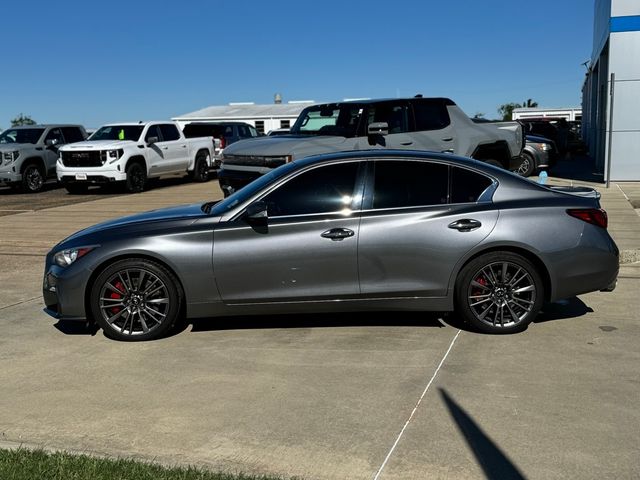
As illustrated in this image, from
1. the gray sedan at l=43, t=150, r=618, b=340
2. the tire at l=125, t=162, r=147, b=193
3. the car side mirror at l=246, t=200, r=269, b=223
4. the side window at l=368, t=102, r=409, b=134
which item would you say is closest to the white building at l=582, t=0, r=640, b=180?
the side window at l=368, t=102, r=409, b=134

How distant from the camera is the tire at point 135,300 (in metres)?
5.66

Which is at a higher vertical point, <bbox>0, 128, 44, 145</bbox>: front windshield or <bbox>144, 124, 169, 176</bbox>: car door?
<bbox>0, 128, 44, 145</bbox>: front windshield

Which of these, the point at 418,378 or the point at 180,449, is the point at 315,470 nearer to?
the point at 180,449

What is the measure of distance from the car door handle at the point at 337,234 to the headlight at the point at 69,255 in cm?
196

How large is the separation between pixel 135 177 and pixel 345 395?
51.1 feet

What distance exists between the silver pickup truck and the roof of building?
4321cm

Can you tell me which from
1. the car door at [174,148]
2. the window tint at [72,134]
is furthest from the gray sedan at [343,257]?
the window tint at [72,134]

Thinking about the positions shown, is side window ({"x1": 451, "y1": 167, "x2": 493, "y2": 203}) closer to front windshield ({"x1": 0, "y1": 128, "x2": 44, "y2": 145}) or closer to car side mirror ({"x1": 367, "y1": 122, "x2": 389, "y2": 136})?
car side mirror ({"x1": 367, "y1": 122, "x2": 389, "y2": 136})

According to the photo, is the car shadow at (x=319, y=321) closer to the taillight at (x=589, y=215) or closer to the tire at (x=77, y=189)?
the taillight at (x=589, y=215)

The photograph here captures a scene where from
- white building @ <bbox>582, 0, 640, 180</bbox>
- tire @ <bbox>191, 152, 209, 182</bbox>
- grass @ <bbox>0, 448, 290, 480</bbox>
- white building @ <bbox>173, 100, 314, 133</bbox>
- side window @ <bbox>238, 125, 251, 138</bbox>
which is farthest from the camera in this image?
white building @ <bbox>173, 100, 314, 133</bbox>

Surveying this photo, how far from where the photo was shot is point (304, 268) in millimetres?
5590

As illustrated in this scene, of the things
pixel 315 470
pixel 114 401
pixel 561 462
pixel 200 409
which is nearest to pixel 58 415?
pixel 114 401

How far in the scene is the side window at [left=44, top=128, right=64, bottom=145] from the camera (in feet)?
66.5

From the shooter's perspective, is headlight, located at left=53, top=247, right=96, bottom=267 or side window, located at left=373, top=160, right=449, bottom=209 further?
side window, located at left=373, top=160, right=449, bottom=209
